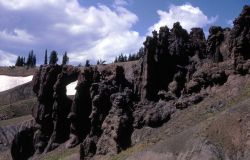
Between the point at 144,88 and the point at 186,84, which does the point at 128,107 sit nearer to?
the point at 144,88

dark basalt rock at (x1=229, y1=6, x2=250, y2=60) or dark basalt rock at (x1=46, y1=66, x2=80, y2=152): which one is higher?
dark basalt rock at (x1=229, y1=6, x2=250, y2=60)

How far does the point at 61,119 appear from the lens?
296 feet

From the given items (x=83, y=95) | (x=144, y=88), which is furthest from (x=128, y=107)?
(x=83, y=95)

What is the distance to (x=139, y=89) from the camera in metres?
76.8

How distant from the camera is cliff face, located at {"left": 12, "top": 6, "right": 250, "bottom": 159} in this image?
66.2m

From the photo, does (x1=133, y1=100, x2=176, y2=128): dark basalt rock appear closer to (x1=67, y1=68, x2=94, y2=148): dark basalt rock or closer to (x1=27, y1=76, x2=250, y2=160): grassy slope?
(x1=27, y1=76, x2=250, y2=160): grassy slope

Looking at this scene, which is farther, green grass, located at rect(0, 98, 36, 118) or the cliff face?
green grass, located at rect(0, 98, 36, 118)

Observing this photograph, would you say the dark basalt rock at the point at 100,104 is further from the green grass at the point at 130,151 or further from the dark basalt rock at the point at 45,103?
the dark basalt rock at the point at 45,103

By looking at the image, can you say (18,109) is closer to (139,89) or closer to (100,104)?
(100,104)

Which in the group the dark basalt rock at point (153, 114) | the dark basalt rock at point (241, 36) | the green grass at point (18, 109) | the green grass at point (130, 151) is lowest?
the green grass at point (130, 151)

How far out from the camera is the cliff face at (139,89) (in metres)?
66.2

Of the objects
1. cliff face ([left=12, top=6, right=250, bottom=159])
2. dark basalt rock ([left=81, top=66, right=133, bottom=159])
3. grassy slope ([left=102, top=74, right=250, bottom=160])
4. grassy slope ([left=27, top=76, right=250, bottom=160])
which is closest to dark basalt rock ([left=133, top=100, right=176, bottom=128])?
cliff face ([left=12, top=6, right=250, bottom=159])

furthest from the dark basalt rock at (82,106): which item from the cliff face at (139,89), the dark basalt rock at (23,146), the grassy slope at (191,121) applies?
the grassy slope at (191,121)

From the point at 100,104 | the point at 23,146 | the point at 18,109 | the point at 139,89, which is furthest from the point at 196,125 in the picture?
the point at 18,109
